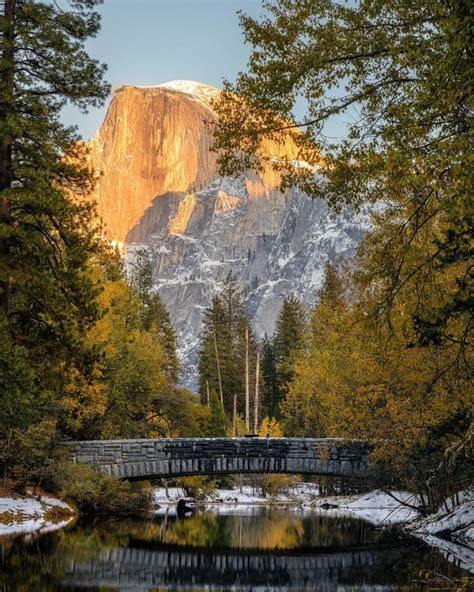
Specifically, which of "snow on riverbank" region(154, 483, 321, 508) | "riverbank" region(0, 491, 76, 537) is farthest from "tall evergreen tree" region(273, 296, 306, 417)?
"riverbank" region(0, 491, 76, 537)

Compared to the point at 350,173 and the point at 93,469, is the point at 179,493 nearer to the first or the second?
the point at 93,469

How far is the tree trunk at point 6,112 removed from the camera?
17312mm

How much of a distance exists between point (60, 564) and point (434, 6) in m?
11.8

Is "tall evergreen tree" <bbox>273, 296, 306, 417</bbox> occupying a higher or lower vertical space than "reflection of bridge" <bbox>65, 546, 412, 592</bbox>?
higher

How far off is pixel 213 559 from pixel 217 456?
35.5ft

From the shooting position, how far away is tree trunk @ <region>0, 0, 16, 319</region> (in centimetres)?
1731

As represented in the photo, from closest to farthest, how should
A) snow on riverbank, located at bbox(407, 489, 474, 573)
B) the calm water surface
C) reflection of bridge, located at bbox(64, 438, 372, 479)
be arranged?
the calm water surface, snow on riverbank, located at bbox(407, 489, 474, 573), reflection of bridge, located at bbox(64, 438, 372, 479)

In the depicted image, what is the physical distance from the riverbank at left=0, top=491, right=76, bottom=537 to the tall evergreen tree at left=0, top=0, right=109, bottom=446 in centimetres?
478

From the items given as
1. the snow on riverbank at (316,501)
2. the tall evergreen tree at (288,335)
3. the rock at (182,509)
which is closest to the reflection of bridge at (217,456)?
the snow on riverbank at (316,501)

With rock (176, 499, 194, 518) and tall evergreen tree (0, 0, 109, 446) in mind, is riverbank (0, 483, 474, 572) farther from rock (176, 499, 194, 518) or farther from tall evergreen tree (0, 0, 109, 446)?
tall evergreen tree (0, 0, 109, 446)

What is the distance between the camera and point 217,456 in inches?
1180

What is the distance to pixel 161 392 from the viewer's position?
4006cm

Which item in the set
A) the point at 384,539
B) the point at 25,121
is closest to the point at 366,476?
the point at 384,539

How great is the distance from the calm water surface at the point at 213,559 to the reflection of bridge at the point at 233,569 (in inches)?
0.8
